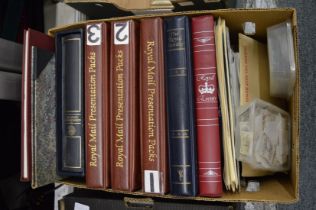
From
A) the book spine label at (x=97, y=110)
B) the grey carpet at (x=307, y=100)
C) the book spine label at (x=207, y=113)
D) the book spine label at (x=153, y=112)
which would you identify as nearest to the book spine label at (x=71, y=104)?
the book spine label at (x=97, y=110)

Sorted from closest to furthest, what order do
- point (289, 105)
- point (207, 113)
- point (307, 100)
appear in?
point (207, 113) → point (289, 105) → point (307, 100)

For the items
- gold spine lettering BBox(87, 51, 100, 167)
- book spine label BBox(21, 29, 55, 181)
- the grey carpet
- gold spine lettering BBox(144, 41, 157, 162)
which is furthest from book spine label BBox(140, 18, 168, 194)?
the grey carpet

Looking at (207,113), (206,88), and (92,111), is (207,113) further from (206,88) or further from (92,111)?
(92,111)

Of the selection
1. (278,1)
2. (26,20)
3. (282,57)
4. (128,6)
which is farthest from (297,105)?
(26,20)

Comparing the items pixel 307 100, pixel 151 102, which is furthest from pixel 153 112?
pixel 307 100

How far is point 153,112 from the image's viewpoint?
70 centimetres

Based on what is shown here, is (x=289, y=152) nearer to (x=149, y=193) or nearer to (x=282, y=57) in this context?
(x=282, y=57)

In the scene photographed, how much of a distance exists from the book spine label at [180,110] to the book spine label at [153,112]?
0.02m

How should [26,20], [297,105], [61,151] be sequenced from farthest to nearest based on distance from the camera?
[26,20] → [61,151] → [297,105]

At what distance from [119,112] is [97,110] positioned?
5 cm

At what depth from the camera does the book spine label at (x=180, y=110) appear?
0.67m

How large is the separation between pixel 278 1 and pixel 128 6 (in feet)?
1.77

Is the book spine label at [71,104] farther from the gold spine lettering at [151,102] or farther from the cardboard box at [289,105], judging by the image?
the gold spine lettering at [151,102]

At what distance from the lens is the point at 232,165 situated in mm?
680
